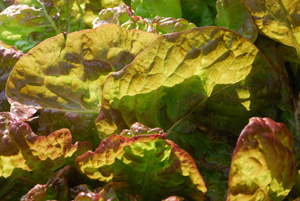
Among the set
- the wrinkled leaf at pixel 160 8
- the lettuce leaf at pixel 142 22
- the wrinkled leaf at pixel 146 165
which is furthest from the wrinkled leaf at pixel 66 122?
the wrinkled leaf at pixel 160 8

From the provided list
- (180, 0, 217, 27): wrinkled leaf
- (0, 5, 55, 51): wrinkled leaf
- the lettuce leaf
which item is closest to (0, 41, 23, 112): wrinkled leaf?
(0, 5, 55, 51): wrinkled leaf

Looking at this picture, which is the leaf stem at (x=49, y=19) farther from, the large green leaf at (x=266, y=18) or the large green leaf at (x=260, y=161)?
the large green leaf at (x=260, y=161)

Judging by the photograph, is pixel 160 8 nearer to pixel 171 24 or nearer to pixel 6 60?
pixel 171 24

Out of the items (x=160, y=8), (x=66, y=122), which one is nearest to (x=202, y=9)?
(x=160, y=8)

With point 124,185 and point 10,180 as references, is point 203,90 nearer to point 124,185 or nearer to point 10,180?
point 124,185

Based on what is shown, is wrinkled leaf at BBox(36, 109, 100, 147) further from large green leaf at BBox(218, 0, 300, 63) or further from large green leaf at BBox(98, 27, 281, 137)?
large green leaf at BBox(218, 0, 300, 63)
